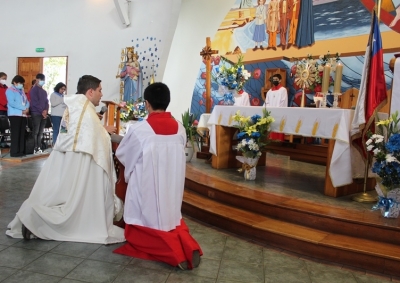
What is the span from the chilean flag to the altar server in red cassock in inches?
74.4

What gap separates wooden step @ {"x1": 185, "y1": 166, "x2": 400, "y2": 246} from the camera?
3000 millimetres

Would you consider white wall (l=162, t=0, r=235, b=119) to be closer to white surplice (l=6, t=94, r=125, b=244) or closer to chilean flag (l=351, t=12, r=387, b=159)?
chilean flag (l=351, t=12, r=387, b=159)

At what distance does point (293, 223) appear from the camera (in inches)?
133

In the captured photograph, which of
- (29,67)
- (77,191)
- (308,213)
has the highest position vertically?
(29,67)

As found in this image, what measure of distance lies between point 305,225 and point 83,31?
1087cm

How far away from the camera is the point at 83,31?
12086 mm

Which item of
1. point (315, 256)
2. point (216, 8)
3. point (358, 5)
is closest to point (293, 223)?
point (315, 256)

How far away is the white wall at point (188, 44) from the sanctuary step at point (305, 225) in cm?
621

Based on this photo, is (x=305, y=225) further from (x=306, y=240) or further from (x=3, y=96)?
(x=3, y=96)

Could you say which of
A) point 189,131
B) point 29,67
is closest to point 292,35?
point 189,131

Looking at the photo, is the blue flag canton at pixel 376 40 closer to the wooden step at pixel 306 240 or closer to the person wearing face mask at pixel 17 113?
the wooden step at pixel 306 240

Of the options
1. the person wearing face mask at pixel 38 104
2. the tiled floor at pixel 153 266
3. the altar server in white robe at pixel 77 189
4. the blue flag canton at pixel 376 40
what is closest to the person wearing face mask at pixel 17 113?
the person wearing face mask at pixel 38 104

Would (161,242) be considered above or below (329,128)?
below

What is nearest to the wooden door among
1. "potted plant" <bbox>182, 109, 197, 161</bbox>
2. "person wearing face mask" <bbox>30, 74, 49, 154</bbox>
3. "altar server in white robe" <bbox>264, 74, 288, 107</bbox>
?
"person wearing face mask" <bbox>30, 74, 49, 154</bbox>
